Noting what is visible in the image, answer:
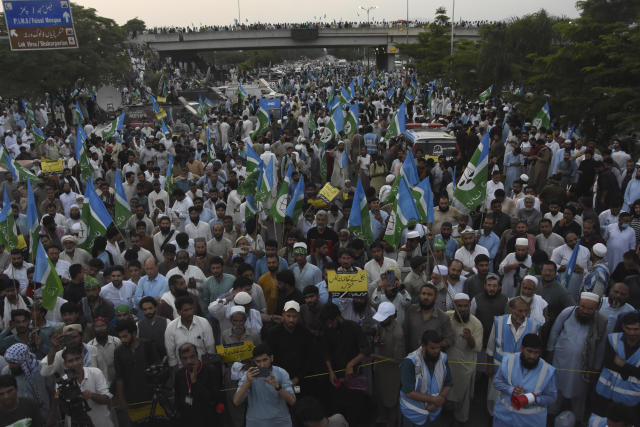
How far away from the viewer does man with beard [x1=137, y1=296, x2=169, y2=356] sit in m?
5.69

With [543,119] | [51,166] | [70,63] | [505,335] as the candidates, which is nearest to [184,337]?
[505,335]

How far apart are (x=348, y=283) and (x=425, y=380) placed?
1423 mm

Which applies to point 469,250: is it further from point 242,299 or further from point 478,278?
point 242,299

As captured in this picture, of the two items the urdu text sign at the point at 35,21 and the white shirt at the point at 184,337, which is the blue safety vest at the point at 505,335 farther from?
the urdu text sign at the point at 35,21

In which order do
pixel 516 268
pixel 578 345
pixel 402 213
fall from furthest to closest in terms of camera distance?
pixel 402 213, pixel 516 268, pixel 578 345

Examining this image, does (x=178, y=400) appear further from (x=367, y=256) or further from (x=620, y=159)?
(x=620, y=159)

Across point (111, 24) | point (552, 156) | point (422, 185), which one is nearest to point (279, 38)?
point (111, 24)

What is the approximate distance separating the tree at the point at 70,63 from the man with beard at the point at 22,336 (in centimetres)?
2377

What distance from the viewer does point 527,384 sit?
178 inches

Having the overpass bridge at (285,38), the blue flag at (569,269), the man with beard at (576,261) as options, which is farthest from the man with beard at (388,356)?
the overpass bridge at (285,38)

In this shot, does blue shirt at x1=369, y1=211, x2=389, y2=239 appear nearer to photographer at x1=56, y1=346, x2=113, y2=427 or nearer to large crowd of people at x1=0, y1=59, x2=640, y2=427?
large crowd of people at x1=0, y1=59, x2=640, y2=427

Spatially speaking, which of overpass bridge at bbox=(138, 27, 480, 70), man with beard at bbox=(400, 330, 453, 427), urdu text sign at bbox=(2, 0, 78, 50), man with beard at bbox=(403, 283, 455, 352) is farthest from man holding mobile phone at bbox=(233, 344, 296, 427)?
overpass bridge at bbox=(138, 27, 480, 70)

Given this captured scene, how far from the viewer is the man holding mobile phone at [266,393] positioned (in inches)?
176

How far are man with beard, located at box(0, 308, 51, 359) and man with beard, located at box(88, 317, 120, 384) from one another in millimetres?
818
